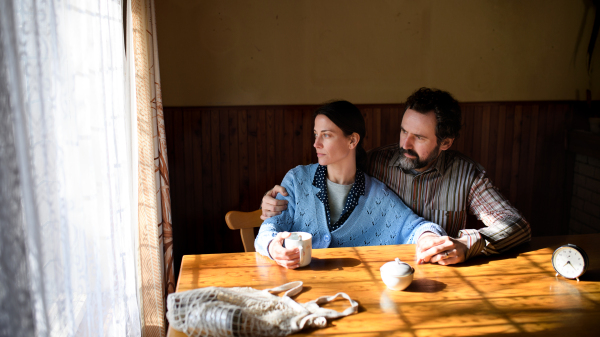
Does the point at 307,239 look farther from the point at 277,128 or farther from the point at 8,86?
the point at 277,128

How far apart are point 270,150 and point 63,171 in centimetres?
240

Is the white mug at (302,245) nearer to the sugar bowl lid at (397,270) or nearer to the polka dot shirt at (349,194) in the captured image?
the sugar bowl lid at (397,270)

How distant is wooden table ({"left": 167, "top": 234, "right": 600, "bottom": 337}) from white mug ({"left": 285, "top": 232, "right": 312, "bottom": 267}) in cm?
4

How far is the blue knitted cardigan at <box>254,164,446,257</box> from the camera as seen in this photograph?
2.17 m

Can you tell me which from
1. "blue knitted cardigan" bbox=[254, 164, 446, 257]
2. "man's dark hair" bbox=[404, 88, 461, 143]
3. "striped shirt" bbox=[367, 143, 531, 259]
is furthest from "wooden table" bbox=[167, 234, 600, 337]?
"man's dark hair" bbox=[404, 88, 461, 143]

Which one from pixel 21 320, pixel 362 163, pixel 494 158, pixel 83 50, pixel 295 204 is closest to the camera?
pixel 21 320

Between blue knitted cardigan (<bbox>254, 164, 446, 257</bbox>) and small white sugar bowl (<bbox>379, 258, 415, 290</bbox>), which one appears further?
blue knitted cardigan (<bbox>254, 164, 446, 257</bbox>)

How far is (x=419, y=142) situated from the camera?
2357 mm

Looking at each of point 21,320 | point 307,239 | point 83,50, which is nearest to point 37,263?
point 21,320

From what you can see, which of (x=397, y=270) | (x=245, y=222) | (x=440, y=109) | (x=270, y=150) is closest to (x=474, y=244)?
(x=397, y=270)

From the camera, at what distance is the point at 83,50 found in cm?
148

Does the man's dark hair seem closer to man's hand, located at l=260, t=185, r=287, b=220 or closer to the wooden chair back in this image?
man's hand, located at l=260, t=185, r=287, b=220

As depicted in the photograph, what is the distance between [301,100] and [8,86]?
9.14 ft

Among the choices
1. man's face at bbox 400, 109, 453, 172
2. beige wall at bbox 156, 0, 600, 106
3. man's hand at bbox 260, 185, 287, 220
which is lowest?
man's hand at bbox 260, 185, 287, 220
